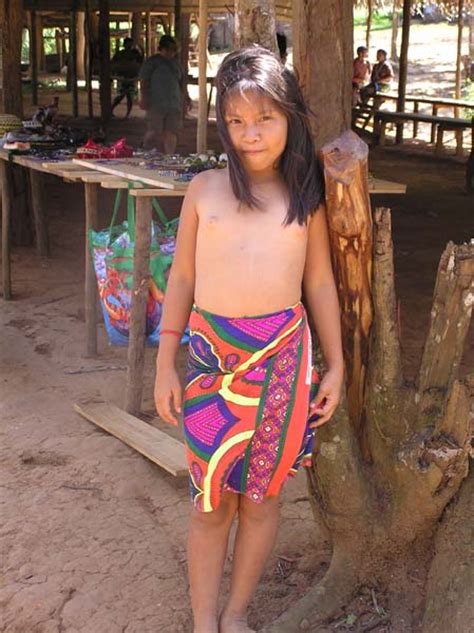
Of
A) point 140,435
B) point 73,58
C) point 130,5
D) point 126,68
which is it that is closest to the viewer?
point 140,435

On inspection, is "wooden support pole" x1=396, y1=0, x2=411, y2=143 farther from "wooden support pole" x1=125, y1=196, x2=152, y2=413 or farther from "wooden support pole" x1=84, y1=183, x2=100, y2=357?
"wooden support pole" x1=125, y1=196, x2=152, y2=413

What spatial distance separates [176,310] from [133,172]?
2.47m

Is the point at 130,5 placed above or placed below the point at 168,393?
above

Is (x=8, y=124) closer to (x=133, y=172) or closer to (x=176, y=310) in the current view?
(x=133, y=172)

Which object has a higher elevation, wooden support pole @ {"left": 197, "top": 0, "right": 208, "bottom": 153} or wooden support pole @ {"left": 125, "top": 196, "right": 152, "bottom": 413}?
wooden support pole @ {"left": 197, "top": 0, "right": 208, "bottom": 153}

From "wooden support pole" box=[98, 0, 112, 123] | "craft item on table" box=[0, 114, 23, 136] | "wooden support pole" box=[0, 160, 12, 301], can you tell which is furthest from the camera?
"wooden support pole" box=[98, 0, 112, 123]

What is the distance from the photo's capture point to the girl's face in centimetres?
225

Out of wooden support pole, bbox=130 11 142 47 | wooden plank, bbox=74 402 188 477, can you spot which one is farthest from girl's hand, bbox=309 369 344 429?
wooden support pole, bbox=130 11 142 47

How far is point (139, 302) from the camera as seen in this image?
445 centimetres

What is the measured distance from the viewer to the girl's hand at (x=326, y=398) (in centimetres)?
242

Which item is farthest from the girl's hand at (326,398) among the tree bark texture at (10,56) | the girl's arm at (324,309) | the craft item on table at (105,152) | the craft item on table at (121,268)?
the tree bark texture at (10,56)

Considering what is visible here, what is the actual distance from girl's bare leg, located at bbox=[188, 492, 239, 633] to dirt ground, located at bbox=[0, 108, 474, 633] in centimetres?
34

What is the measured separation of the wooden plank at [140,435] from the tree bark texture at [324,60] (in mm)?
1374

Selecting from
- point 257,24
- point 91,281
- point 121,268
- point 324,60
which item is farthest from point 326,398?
point 91,281
